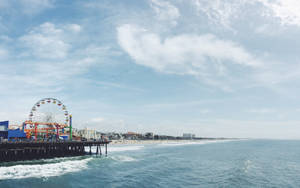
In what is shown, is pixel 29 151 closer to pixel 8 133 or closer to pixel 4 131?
pixel 8 133

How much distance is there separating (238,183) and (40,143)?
51.3 m

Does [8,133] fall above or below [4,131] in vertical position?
below

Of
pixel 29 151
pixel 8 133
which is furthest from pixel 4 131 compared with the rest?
pixel 29 151

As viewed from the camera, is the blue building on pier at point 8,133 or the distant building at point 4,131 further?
the blue building on pier at point 8,133

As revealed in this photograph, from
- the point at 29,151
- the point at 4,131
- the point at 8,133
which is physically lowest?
the point at 29,151

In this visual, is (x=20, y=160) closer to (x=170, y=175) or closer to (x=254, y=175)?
(x=170, y=175)

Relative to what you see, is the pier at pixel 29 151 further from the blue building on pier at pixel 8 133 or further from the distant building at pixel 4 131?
the distant building at pixel 4 131

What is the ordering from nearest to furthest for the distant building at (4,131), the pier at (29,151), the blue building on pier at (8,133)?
the pier at (29,151)
the distant building at (4,131)
the blue building on pier at (8,133)

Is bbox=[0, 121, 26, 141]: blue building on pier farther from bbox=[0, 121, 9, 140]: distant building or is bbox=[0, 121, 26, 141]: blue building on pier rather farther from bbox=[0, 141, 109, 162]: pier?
bbox=[0, 141, 109, 162]: pier

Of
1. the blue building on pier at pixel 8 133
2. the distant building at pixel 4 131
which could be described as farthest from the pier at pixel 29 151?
the distant building at pixel 4 131

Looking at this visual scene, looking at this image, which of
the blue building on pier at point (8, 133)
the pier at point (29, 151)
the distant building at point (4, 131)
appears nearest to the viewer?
the pier at point (29, 151)

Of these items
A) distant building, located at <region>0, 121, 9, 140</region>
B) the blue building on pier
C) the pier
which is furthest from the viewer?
Answer: the blue building on pier

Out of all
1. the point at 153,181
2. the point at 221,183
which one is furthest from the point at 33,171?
the point at 221,183

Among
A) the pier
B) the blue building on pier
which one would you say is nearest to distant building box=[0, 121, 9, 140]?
the blue building on pier
